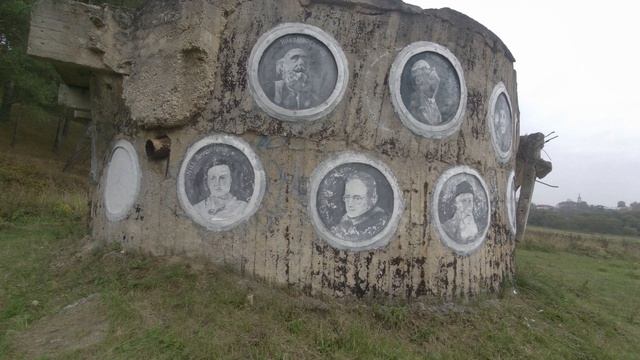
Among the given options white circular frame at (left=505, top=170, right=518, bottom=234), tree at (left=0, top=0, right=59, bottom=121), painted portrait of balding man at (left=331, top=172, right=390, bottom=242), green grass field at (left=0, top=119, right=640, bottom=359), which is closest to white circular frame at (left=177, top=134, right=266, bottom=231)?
green grass field at (left=0, top=119, right=640, bottom=359)

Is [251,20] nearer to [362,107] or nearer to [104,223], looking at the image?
[362,107]

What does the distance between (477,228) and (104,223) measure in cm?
471

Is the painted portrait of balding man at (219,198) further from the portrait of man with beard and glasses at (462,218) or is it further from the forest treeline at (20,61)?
the forest treeline at (20,61)

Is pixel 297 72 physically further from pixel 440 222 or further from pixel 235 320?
pixel 235 320

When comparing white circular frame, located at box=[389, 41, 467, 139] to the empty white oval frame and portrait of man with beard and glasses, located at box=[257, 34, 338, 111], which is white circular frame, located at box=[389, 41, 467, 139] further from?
the empty white oval frame

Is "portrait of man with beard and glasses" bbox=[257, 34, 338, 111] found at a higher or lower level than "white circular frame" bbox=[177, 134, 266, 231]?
higher

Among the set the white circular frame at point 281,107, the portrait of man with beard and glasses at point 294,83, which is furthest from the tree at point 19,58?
the portrait of man with beard and glasses at point 294,83

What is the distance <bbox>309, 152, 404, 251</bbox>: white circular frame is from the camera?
15.3 ft

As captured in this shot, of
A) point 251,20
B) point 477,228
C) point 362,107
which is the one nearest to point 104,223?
point 251,20

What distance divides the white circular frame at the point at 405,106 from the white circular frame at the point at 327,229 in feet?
2.04

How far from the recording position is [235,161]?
484 centimetres

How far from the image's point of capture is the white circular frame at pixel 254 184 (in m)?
4.73

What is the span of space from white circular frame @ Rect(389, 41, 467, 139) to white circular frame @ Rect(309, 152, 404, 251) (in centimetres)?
62

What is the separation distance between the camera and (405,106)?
4.99 metres
